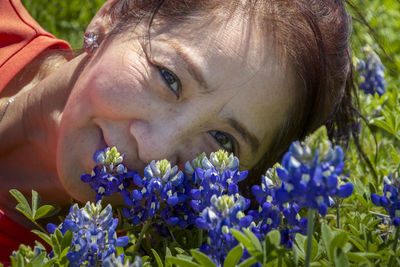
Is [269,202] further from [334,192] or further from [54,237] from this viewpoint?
[54,237]

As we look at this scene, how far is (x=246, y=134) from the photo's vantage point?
217cm

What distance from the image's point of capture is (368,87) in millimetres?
3361

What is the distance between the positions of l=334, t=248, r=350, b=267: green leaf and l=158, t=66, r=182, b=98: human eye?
3.04 feet

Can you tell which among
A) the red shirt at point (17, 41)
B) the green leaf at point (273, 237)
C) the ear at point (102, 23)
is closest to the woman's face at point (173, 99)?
the ear at point (102, 23)

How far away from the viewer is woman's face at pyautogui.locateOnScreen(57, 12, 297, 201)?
2010 mm

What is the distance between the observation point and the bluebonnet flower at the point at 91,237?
57.7 inches

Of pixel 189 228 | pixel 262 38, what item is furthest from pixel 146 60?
pixel 189 228

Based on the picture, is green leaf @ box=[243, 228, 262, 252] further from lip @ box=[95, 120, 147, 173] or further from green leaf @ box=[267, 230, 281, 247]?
lip @ box=[95, 120, 147, 173]

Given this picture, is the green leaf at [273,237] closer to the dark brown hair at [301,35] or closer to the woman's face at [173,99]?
the woman's face at [173,99]

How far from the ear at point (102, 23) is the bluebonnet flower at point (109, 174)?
70 cm

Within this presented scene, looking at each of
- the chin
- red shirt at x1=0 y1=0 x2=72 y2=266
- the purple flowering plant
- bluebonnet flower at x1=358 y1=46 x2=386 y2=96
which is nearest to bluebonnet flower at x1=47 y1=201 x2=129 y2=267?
the purple flowering plant

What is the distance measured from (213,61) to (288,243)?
72 cm

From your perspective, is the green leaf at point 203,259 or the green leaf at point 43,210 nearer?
the green leaf at point 203,259

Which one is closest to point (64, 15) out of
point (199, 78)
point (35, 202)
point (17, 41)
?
point (17, 41)
